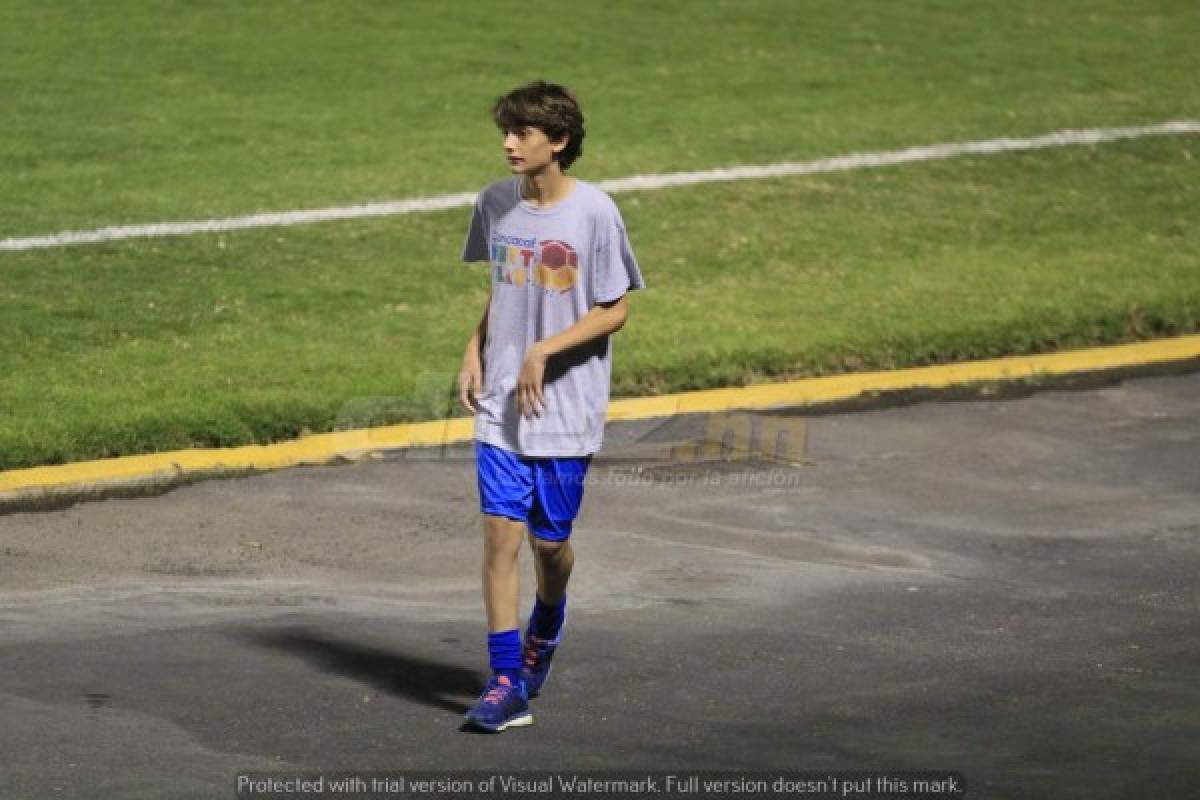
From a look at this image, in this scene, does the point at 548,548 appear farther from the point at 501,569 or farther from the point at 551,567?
the point at 501,569

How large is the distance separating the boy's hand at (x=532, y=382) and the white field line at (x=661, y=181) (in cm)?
798

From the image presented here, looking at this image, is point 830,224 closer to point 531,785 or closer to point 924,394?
point 924,394

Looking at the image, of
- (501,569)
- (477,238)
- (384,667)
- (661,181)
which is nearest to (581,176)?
(661,181)

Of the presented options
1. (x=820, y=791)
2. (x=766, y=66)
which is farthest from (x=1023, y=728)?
(x=766, y=66)

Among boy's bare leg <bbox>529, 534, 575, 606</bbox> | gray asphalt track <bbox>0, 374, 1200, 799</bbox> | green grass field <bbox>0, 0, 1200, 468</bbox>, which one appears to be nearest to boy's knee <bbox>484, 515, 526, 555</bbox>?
boy's bare leg <bbox>529, 534, 575, 606</bbox>

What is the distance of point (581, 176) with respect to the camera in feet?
55.0

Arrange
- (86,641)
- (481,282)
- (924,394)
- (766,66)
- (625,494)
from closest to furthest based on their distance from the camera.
A: (86,641) < (625,494) < (924,394) < (481,282) < (766,66)

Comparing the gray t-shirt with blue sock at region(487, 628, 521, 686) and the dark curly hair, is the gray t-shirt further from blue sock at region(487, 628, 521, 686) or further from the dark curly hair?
blue sock at region(487, 628, 521, 686)

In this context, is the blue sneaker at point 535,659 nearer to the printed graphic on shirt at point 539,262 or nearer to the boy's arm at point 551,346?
the boy's arm at point 551,346

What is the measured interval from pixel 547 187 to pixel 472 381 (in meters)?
0.57

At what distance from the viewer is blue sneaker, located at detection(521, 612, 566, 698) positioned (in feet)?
23.7

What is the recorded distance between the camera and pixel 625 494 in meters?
9.89

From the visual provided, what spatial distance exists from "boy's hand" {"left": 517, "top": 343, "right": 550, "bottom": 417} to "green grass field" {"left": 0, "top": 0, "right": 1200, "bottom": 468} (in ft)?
12.6

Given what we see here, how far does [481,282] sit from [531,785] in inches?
314
